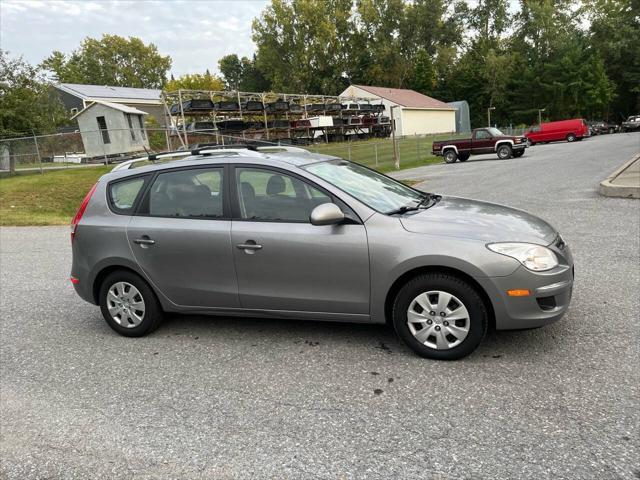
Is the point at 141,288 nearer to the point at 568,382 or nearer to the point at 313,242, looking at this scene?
the point at 313,242

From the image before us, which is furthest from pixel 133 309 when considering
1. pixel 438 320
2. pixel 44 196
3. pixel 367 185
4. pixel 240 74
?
pixel 240 74

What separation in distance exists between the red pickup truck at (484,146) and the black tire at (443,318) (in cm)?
2469

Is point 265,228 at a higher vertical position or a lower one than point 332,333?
higher

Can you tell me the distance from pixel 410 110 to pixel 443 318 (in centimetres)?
5306

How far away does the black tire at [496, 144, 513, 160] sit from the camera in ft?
85.8

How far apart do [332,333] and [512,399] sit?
1.72 metres

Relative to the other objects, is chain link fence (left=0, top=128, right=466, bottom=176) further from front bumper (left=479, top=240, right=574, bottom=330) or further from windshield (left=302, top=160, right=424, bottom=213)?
front bumper (left=479, top=240, right=574, bottom=330)

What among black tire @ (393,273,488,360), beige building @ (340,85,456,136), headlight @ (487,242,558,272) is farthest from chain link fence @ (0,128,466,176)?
beige building @ (340,85,456,136)

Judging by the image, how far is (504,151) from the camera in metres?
26.3

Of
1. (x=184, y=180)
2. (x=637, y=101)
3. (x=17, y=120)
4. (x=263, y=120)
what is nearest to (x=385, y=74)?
(x=637, y=101)

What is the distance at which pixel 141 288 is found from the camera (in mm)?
4633

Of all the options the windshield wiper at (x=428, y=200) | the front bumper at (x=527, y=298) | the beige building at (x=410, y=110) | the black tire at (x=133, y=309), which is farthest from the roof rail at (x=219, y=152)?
the beige building at (x=410, y=110)

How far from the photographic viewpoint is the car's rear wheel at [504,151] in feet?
85.8

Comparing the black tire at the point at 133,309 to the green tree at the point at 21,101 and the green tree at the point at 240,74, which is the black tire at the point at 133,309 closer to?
the green tree at the point at 21,101
